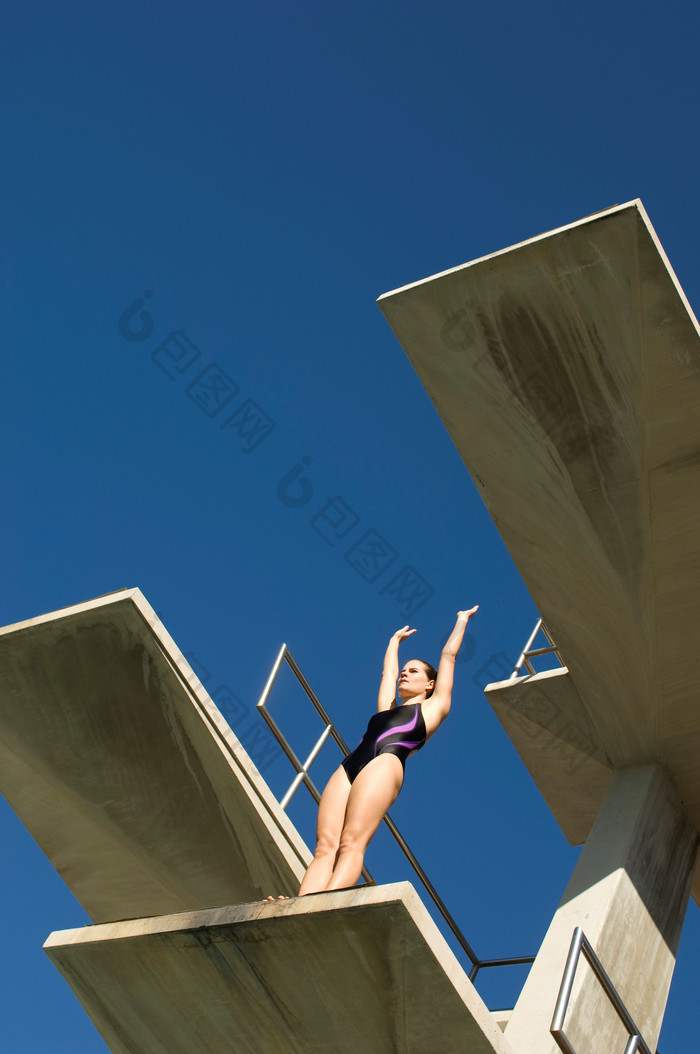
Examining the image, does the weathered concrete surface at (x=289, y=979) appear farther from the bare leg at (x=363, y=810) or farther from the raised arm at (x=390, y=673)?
the raised arm at (x=390, y=673)

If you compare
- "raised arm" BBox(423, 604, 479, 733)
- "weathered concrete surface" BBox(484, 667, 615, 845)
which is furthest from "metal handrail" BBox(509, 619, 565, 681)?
"raised arm" BBox(423, 604, 479, 733)

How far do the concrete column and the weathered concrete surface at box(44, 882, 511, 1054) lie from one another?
1110 mm

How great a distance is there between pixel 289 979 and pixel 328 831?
75 cm

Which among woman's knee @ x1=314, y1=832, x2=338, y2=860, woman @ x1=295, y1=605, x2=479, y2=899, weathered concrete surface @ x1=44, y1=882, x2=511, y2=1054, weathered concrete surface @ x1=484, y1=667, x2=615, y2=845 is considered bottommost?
weathered concrete surface @ x1=44, y1=882, x2=511, y2=1054

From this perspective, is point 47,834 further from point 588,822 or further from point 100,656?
point 588,822

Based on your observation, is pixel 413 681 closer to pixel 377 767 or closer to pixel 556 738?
pixel 377 767

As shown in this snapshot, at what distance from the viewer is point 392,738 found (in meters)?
5.14

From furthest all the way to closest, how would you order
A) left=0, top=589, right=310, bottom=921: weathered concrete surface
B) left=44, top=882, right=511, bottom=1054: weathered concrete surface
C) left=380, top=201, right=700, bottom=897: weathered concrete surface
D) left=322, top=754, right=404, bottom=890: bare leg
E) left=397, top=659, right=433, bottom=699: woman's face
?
left=0, top=589, right=310, bottom=921: weathered concrete surface < left=380, top=201, right=700, bottom=897: weathered concrete surface < left=397, top=659, right=433, bottom=699: woman's face < left=322, top=754, right=404, bottom=890: bare leg < left=44, top=882, right=511, bottom=1054: weathered concrete surface

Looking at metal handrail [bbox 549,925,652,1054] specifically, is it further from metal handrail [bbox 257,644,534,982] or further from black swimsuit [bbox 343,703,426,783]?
metal handrail [bbox 257,644,534,982]

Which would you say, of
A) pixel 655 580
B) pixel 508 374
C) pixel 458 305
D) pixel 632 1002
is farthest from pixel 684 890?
pixel 458 305

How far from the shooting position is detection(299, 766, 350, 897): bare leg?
443 cm

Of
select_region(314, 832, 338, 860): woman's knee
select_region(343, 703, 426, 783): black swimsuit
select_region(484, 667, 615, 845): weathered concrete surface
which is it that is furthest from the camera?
select_region(484, 667, 615, 845): weathered concrete surface

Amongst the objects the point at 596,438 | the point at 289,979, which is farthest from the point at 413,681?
the point at 596,438

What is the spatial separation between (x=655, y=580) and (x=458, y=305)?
2.37 m
